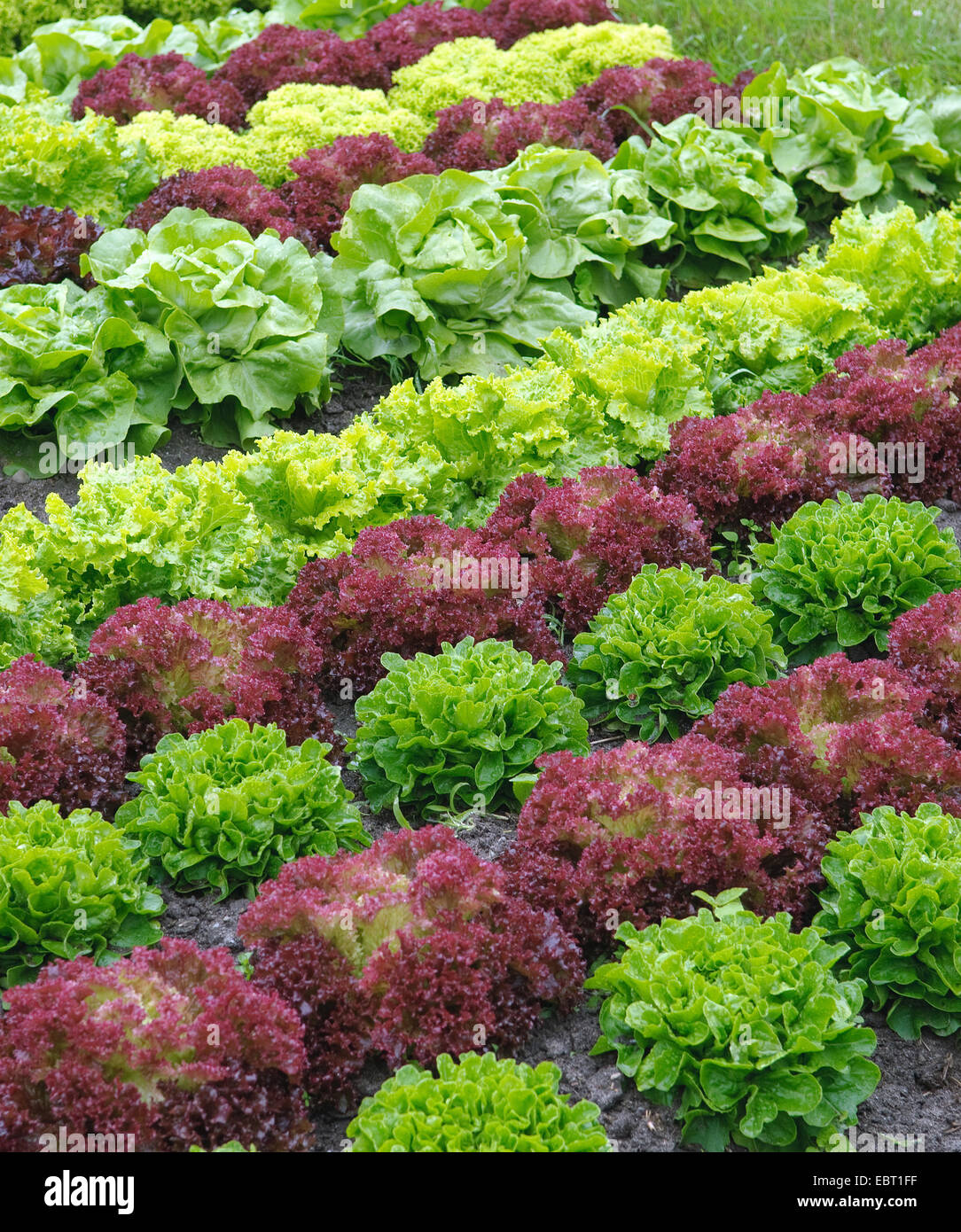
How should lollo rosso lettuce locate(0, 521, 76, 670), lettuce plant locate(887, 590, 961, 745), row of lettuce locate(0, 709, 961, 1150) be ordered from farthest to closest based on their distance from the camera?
lollo rosso lettuce locate(0, 521, 76, 670)
lettuce plant locate(887, 590, 961, 745)
row of lettuce locate(0, 709, 961, 1150)

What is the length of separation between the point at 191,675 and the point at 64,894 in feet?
3.68

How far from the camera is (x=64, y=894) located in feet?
12.7

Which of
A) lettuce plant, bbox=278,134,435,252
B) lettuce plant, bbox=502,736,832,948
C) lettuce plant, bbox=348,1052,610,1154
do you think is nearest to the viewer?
lettuce plant, bbox=348,1052,610,1154

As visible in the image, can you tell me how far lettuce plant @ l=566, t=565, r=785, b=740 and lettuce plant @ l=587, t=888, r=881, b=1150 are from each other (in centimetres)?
127

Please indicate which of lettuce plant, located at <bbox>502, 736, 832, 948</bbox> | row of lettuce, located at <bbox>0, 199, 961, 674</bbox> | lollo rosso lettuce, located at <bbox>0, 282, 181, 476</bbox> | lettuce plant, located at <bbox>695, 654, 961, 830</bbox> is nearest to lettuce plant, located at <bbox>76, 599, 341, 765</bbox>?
row of lettuce, located at <bbox>0, 199, 961, 674</bbox>

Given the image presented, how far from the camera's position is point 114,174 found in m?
8.08

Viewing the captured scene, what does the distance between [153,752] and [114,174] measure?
190 inches

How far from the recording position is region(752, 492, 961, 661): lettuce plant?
5145mm

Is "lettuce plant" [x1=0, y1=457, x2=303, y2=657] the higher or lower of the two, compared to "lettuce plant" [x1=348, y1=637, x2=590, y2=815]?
higher

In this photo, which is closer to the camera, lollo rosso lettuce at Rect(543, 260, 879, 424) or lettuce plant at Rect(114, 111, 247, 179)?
lollo rosso lettuce at Rect(543, 260, 879, 424)

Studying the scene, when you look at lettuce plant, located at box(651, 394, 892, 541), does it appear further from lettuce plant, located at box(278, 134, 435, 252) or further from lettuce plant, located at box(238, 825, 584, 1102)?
lettuce plant, located at box(278, 134, 435, 252)
